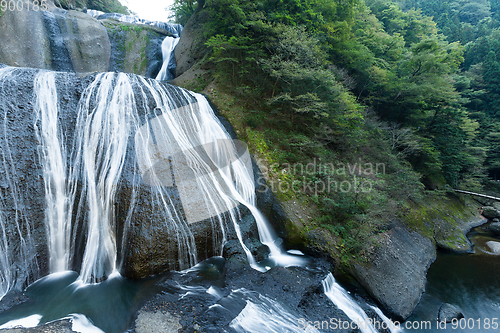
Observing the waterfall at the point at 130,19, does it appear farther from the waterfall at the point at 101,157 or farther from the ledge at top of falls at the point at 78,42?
the waterfall at the point at 101,157

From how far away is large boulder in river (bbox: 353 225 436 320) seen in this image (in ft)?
18.8

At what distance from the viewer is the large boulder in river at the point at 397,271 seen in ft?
18.8

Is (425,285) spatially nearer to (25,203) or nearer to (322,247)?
(322,247)

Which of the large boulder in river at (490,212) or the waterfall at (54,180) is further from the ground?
the waterfall at (54,180)

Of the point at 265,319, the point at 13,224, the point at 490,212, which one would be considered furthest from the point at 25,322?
the point at 490,212

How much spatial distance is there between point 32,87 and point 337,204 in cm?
929

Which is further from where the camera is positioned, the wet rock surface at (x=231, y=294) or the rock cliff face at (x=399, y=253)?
the rock cliff face at (x=399, y=253)

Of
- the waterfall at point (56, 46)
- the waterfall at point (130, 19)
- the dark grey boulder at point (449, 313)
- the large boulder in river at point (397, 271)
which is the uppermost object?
the waterfall at point (130, 19)

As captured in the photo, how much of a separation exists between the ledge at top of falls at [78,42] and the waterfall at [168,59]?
1.00 ft

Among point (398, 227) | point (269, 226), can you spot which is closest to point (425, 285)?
point (398, 227)

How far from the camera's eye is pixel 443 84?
1293 cm

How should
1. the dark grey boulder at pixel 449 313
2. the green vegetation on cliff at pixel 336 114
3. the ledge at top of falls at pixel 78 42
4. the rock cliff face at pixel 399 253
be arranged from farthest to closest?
the ledge at top of falls at pixel 78 42, the green vegetation on cliff at pixel 336 114, the rock cliff face at pixel 399 253, the dark grey boulder at pixel 449 313

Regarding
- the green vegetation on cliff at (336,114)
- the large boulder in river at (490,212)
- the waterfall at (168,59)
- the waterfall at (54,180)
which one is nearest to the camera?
the waterfall at (54,180)

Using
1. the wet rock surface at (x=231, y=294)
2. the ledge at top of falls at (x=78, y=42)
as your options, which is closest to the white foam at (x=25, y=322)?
the wet rock surface at (x=231, y=294)
